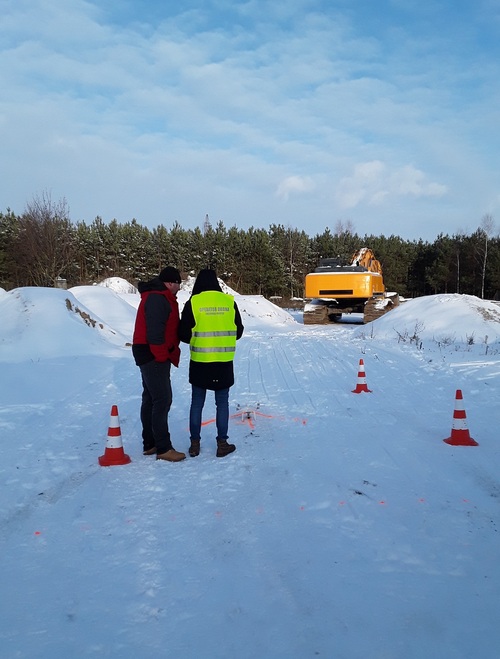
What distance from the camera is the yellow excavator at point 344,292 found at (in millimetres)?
22000

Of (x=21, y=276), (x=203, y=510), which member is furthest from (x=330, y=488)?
(x=21, y=276)

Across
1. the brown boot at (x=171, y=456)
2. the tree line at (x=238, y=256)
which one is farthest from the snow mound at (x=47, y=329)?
the tree line at (x=238, y=256)

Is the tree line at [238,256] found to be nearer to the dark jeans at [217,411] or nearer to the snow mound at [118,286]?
the snow mound at [118,286]

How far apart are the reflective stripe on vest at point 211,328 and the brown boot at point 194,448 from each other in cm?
87

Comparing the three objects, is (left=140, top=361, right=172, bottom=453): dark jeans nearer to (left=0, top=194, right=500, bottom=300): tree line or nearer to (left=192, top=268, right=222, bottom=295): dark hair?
(left=192, top=268, right=222, bottom=295): dark hair

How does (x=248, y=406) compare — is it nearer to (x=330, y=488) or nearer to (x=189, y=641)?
(x=330, y=488)

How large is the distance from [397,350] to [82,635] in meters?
11.1

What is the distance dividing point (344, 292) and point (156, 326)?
1863 cm

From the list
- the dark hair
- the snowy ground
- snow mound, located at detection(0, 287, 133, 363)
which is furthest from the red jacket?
snow mound, located at detection(0, 287, 133, 363)

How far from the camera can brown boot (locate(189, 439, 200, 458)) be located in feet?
16.2

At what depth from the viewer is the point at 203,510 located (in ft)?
12.0

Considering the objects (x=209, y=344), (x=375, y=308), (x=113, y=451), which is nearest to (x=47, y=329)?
(x=113, y=451)

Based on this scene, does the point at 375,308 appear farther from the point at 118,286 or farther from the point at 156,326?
the point at 118,286

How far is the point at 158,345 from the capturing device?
4.68 m
